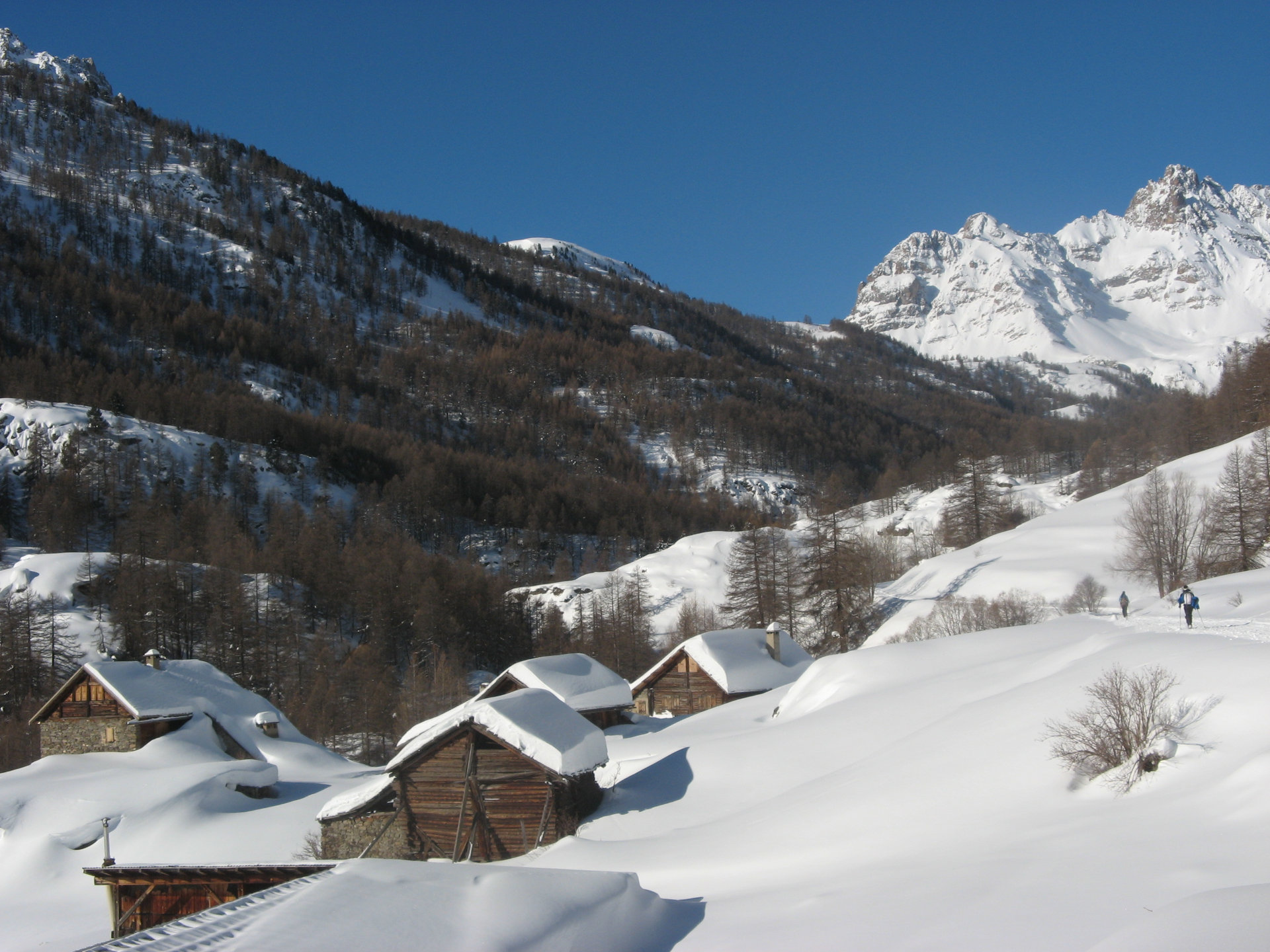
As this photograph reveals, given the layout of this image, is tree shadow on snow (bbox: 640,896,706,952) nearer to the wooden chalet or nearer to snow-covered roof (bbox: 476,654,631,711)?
the wooden chalet

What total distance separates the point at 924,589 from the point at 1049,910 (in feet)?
189

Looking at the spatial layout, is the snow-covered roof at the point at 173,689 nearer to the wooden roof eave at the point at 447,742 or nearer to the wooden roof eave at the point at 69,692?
the wooden roof eave at the point at 69,692

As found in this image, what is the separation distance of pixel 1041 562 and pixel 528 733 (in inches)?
1811

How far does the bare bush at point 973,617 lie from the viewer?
45.8m

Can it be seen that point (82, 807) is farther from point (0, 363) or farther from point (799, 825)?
point (0, 363)

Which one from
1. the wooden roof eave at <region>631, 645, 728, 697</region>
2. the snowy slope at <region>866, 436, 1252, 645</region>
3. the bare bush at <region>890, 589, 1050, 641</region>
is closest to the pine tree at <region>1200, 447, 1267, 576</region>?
the snowy slope at <region>866, 436, 1252, 645</region>

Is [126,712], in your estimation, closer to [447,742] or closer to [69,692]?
[69,692]

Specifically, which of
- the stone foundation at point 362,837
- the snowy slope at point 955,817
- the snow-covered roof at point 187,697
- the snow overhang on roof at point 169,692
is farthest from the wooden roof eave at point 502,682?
the snow overhang on roof at point 169,692

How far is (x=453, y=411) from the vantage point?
18075 cm

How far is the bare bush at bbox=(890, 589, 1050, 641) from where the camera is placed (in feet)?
150

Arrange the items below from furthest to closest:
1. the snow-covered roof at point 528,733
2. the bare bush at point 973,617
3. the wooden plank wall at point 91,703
A: the bare bush at point 973,617
the wooden plank wall at point 91,703
the snow-covered roof at point 528,733

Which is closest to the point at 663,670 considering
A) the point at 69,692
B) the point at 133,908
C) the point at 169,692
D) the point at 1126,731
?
the point at 169,692

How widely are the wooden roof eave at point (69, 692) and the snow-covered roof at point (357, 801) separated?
20.9 metres

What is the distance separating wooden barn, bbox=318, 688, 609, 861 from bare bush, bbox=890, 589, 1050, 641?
26.1 meters
